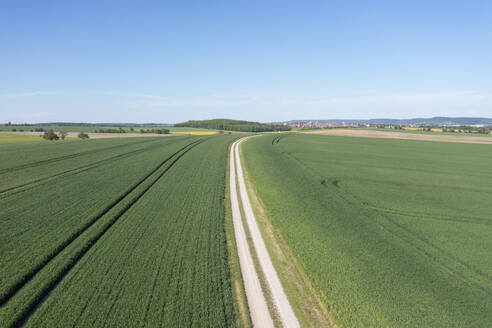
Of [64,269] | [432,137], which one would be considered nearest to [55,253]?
[64,269]

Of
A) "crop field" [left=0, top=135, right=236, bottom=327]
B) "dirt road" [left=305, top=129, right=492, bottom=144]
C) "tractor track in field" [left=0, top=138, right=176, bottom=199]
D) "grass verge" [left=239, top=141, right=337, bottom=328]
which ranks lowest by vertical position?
"grass verge" [left=239, top=141, right=337, bottom=328]

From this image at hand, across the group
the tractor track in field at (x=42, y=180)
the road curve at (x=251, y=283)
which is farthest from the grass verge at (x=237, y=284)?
the tractor track in field at (x=42, y=180)

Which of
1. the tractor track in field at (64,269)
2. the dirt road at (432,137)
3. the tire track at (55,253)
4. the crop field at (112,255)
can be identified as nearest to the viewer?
the crop field at (112,255)

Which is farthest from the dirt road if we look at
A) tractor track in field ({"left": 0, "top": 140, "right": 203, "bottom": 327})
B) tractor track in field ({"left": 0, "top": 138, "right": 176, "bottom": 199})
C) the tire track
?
tractor track in field ({"left": 0, "top": 140, "right": 203, "bottom": 327})

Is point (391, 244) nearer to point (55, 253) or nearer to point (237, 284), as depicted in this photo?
point (237, 284)

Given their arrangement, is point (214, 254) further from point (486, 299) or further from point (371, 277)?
point (486, 299)

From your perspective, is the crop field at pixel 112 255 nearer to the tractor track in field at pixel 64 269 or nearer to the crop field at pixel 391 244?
the tractor track in field at pixel 64 269

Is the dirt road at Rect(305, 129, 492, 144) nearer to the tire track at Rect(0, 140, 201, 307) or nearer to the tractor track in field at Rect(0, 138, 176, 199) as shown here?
the tractor track in field at Rect(0, 138, 176, 199)
